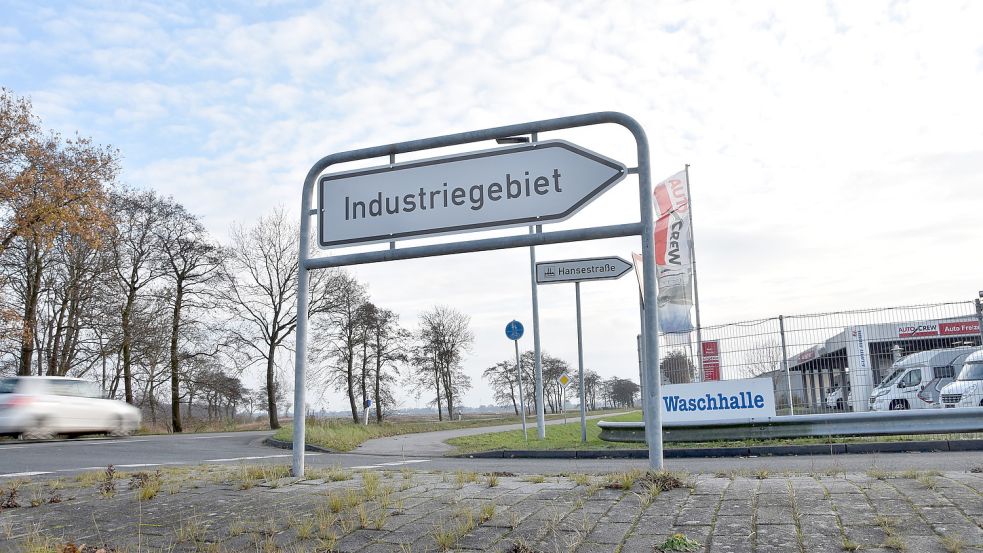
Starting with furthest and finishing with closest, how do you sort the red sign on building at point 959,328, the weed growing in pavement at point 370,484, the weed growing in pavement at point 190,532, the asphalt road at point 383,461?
the red sign on building at point 959,328, the asphalt road at point 383,461, the weed growing in pavement at point 370,484, the weed growing in pavement at point 190,532

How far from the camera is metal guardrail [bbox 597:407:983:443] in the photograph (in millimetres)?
11914

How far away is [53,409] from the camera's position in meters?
18.5

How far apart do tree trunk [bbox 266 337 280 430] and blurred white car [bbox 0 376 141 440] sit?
12.7 meters

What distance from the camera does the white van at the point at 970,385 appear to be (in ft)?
41.3

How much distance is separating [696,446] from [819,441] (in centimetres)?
207

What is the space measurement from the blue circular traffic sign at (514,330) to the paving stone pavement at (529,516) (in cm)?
1242

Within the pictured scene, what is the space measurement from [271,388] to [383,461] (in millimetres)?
22984

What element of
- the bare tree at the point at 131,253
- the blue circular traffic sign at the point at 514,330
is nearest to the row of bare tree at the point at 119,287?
the bare tree at the point at 131,253

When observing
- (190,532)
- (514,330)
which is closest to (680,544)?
(190,532)

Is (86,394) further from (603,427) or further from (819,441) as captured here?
(819,441)

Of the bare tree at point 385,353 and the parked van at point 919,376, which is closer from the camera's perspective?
the parked van at point 919,376

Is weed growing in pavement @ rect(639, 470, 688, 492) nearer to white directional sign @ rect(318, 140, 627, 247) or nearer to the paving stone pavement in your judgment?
the paving stone pavement

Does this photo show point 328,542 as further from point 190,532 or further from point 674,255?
point 674,255

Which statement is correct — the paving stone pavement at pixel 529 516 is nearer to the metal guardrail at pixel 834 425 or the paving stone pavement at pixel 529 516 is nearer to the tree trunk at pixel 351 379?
the metal guardrail at pixel 834 425
